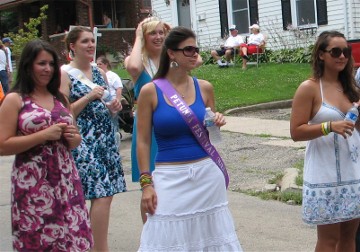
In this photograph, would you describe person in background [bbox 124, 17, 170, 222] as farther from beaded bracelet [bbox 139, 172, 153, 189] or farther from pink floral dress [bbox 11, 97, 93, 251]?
beaded bracelet [bbox 139, 172, 153, 189]

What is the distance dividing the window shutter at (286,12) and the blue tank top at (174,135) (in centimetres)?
2163

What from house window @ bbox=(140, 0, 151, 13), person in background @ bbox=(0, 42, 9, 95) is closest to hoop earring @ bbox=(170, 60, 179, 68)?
person in background @ bbox=(0, 42, 9, 95)

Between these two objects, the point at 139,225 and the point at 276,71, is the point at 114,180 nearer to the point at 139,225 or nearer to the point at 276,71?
the point at 139,225

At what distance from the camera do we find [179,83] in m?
4.27

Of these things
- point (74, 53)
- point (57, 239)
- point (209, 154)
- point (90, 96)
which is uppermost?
point (74, 53)

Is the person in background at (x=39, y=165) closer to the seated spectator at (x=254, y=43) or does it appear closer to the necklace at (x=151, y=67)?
the necklace at (x=151, y=67)

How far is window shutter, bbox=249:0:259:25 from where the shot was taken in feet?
87.3

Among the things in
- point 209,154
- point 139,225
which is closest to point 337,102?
point 209,154

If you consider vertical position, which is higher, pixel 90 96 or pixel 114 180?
pixel 90 96

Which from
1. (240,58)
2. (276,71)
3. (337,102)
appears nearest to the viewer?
(337,102)

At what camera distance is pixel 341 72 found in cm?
465

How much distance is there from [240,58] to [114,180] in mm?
18870

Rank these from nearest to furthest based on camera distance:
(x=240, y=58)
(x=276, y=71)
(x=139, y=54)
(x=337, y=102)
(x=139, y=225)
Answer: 1. (x=337, y=102)
2. (x=139, y=54)
3. (x=139, y=225)
4. (x=276, y=71)
5. (x=240, y=58)

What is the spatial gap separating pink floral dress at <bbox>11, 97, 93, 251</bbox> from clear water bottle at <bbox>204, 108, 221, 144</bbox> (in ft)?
3.15
